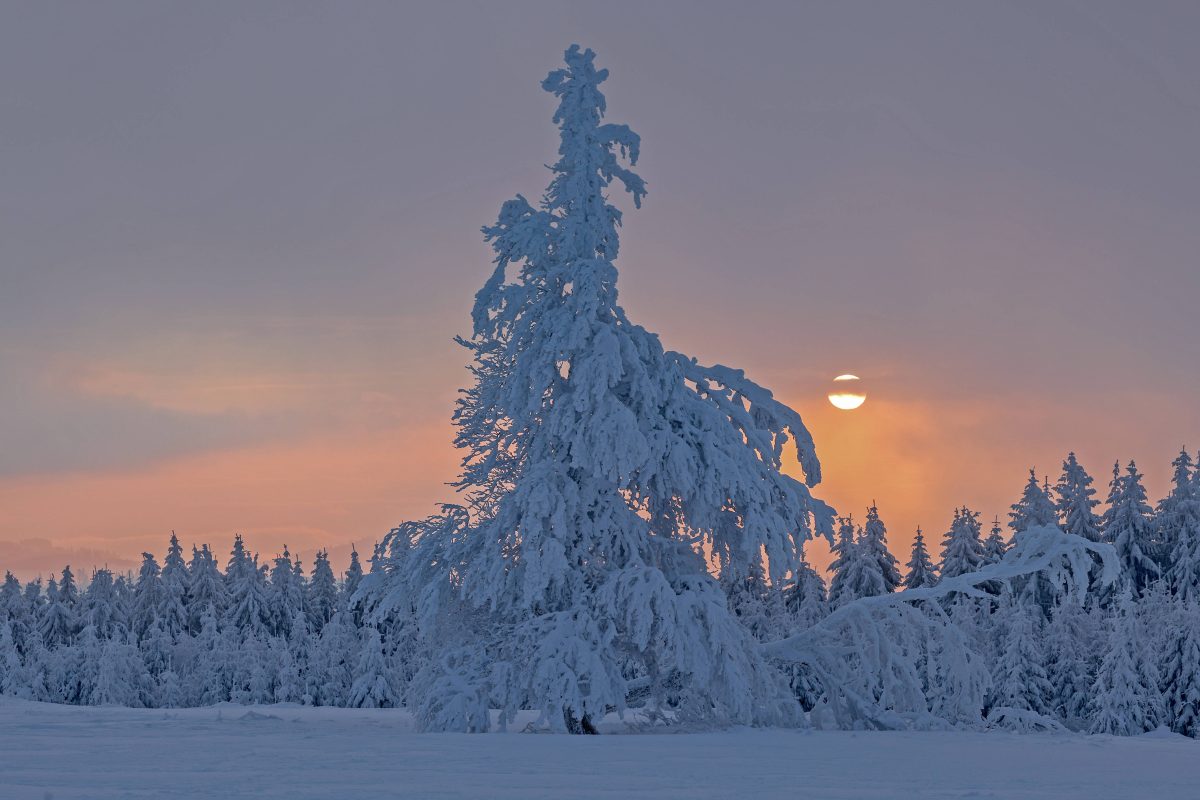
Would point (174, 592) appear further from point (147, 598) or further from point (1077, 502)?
point (1077, 502)

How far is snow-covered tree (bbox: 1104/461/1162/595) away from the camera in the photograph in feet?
197

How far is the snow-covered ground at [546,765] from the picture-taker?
28.8 ft

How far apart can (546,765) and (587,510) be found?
848cm

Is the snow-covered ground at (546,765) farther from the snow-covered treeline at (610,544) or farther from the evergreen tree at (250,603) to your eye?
the evergreen tree at (250,603)

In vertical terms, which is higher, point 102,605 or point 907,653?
point 102,605

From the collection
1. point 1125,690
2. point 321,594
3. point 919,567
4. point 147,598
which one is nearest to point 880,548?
point 919,567

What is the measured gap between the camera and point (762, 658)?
18797 mm

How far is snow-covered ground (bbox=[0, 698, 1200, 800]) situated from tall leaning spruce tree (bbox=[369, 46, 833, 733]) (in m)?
3.00

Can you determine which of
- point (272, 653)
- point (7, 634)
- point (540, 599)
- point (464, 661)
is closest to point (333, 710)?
point (464, 661)

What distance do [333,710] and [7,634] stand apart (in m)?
62.0

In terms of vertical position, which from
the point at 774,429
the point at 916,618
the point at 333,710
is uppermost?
the point at 774,429

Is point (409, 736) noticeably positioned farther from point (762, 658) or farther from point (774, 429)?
point (774, 429)

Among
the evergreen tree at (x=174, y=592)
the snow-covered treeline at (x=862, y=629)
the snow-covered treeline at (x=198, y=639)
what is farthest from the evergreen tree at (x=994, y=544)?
the evergreen tree at (x=174, y=592)

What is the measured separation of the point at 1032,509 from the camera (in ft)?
201
